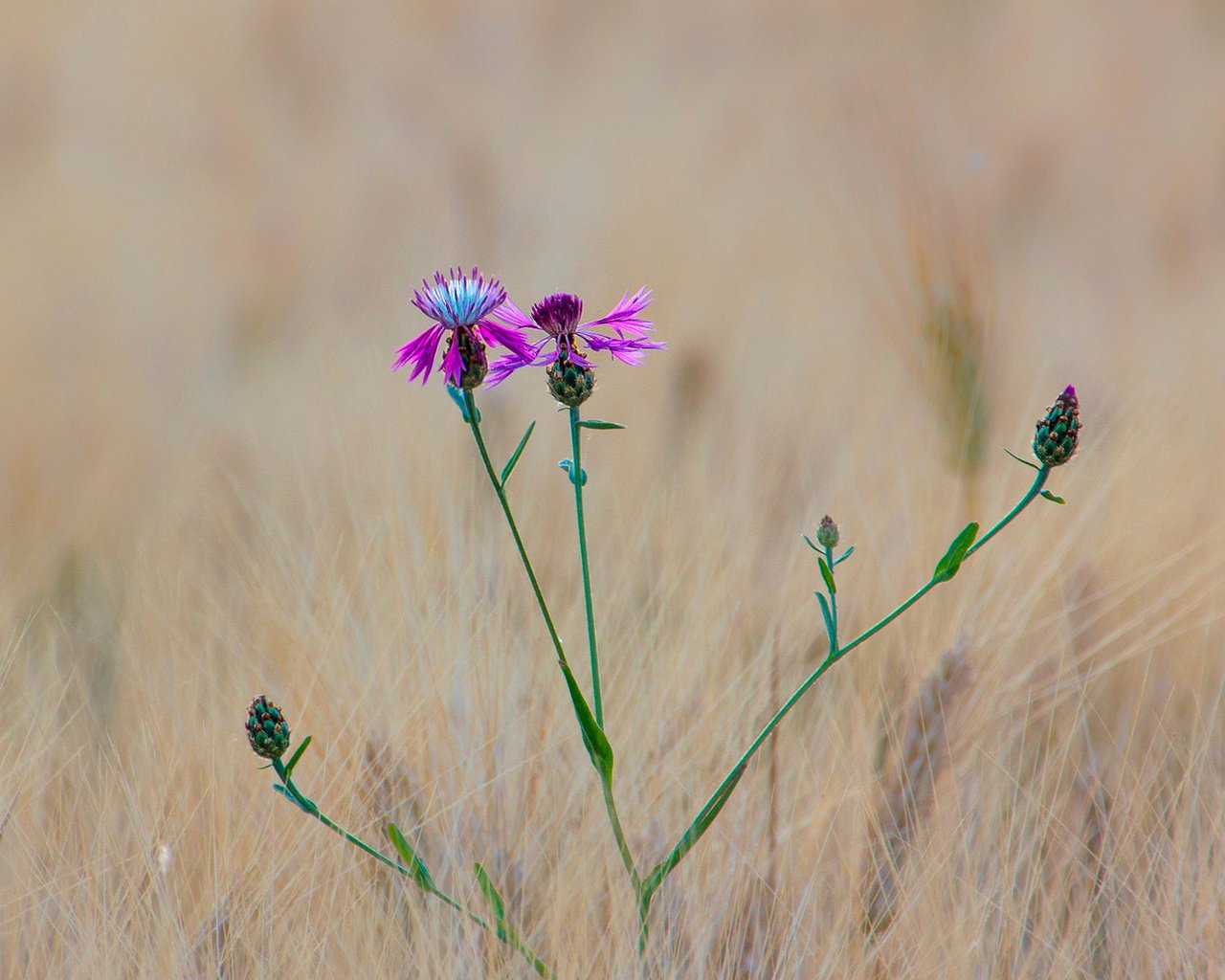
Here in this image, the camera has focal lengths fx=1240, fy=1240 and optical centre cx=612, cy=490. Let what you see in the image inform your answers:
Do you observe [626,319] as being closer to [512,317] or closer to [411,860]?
[512,317]

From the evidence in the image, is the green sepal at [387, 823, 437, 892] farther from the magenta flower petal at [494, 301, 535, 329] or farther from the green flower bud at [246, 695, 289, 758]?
the magenta flower petal at [494, 301, 535, 329]

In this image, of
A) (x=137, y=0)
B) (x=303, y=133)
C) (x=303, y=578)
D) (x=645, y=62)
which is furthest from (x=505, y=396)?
(x=137, y=0)

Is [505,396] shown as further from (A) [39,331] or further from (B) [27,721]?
(A) [39,331]

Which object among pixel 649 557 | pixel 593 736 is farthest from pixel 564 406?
pixel 649 557

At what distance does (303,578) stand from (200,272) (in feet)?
3.43

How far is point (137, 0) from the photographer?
273 cm

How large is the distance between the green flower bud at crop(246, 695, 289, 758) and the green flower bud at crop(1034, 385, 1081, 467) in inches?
15.5

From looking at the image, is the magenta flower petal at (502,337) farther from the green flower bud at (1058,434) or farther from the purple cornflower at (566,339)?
the green flower bud at (1058,434)

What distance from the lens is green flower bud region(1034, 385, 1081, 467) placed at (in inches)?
23.5

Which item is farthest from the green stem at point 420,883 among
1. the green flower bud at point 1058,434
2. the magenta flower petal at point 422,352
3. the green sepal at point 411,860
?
the green flower bud at point 1058,434

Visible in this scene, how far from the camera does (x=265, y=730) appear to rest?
605 mm

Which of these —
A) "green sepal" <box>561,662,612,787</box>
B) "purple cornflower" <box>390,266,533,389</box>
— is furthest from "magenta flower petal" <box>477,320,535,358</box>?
"green sepal" <box>561,662,612,787</box>

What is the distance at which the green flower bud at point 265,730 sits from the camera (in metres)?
0.60

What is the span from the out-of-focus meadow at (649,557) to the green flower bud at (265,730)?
0.52 feet
